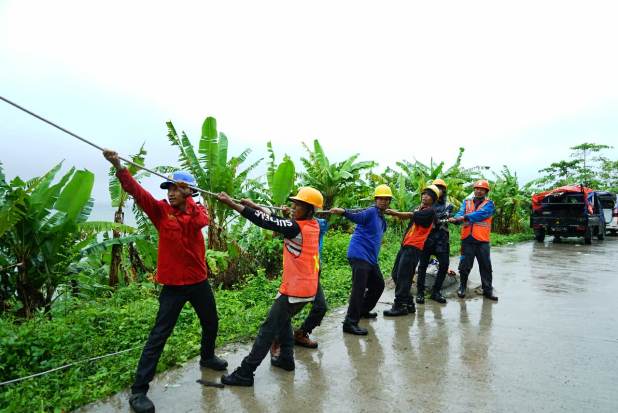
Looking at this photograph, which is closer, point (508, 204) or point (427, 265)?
point (427, 265)

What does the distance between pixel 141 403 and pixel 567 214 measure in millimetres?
17387

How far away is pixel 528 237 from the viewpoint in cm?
1917

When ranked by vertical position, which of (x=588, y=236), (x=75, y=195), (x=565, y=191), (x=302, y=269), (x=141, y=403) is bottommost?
(x=141, y=403)

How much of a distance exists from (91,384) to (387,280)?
557 cm

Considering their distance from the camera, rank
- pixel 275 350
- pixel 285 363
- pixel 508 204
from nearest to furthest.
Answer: pixel 285 363
pixel 275 350
pixel 508 204

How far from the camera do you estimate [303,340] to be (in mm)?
4793

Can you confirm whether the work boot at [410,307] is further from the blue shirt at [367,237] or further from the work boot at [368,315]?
the blue shirt at [367,237]

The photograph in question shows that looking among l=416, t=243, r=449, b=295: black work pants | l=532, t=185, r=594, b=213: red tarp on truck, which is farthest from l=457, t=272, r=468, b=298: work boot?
l=532, t=185, r=594, b=213: red tarp on truck

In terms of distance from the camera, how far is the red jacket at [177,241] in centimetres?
363

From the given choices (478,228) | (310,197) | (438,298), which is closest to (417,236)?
(438,298)

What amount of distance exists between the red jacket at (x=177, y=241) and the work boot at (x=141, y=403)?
851 millimetres

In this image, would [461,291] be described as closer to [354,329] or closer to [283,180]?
[354,329]

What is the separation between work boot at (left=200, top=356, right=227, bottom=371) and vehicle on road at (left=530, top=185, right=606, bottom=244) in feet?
52.9

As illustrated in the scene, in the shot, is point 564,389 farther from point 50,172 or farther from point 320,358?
point 50,172
